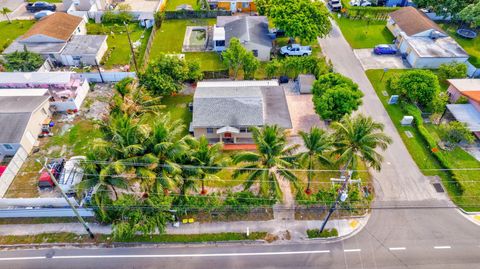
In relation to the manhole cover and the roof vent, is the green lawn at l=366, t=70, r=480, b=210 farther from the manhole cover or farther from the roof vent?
the roof vent

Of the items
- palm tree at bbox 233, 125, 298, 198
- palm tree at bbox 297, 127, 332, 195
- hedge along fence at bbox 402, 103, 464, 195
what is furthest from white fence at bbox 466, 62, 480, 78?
palm tree at bbox 233, 125, 298, 198

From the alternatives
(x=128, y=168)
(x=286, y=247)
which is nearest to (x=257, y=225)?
(x=286, y=247)

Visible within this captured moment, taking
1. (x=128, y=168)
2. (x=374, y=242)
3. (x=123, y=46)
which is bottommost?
(x=374, y=242)

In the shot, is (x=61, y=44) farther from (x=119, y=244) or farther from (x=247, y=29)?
(x=119, y=244)

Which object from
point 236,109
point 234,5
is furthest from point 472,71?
point 234,5

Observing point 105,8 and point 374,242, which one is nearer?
point 374,242

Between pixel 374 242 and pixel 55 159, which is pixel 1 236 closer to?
pixel 55 159

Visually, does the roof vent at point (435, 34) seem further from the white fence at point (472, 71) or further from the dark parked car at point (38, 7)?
the dark parked car at point (38, 7)
